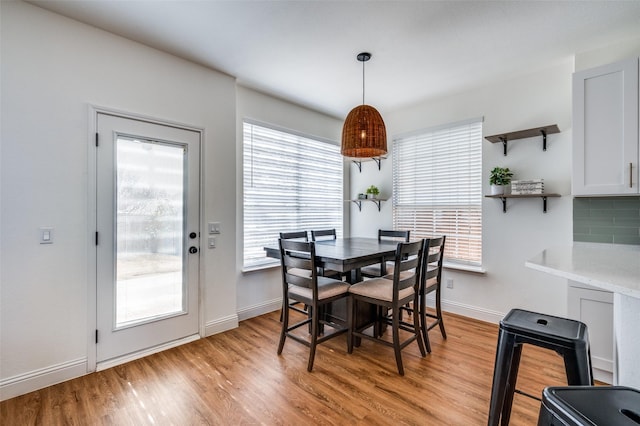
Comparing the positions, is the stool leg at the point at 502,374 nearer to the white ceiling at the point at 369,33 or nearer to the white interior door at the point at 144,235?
the white ceiling at the point at 369,33

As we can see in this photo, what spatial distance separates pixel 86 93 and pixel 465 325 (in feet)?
13.6

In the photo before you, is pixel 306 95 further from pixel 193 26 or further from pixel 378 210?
pixel 378 210

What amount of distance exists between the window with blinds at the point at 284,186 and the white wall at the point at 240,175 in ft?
0.28

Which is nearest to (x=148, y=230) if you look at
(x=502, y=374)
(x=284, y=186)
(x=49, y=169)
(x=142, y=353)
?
(x=49, y=169)

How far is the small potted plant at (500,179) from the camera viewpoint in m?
3.14

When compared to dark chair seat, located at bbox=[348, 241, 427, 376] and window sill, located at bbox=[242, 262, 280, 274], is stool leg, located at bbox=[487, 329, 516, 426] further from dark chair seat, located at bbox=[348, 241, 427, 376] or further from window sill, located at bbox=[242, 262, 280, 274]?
window sill, located at bbox=[242, 262, 280, 274]

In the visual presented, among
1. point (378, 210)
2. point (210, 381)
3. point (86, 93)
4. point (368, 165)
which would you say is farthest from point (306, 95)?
point (210, 381)

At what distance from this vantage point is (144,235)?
2.65 metres

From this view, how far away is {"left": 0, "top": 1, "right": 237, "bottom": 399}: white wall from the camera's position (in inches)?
80.4

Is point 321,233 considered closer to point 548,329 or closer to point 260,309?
point 260,309

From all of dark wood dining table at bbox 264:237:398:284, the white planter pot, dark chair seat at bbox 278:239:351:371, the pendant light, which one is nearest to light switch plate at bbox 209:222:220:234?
dark wood dining table at bbox 264:237:398:284

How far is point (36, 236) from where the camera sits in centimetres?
213

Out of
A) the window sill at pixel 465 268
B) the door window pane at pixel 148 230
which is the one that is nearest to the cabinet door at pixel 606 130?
the window sill at pixel 465 268

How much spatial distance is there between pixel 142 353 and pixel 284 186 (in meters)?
2.33
